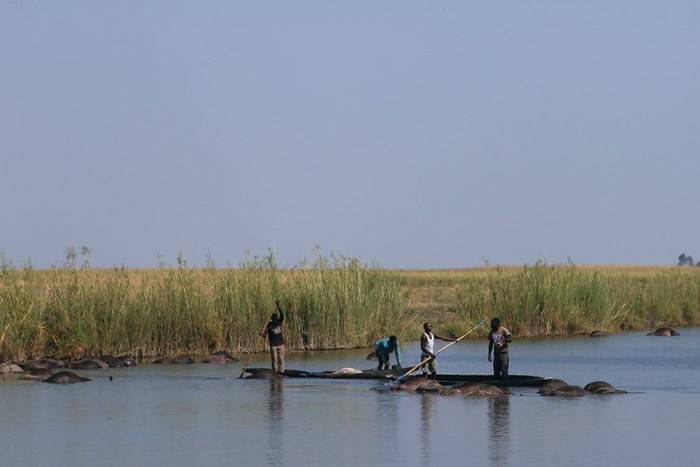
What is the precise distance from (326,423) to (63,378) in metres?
8.12

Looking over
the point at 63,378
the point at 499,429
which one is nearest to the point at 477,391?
the point at 499,429

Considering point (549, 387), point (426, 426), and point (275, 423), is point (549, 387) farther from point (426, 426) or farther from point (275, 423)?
point (275, 423)

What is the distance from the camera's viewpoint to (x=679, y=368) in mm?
30500

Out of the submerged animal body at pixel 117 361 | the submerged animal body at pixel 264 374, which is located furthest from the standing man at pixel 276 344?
the submerged animal body at pixel 117 361

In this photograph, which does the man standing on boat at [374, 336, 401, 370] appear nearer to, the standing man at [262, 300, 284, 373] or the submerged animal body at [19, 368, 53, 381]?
the standing man at [262, 300, 284, 373]

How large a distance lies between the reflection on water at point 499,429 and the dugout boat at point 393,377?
1395 millimetres

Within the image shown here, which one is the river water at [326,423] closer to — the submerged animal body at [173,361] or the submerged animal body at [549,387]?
the submerged animal body at [549,387]

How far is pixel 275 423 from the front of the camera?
20578 millimetres

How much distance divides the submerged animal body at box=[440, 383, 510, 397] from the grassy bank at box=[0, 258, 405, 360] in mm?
10382

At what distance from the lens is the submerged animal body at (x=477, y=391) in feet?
79.4

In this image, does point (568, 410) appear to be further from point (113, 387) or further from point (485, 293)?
point (485, 293)

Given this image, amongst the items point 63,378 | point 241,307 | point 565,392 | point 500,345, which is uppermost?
point 241,307

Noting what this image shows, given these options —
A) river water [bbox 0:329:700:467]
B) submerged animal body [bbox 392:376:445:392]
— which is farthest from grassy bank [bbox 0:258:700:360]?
submerged animal body [bbox 392:376:445:392]

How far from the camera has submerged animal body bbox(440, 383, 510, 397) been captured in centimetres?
2420
